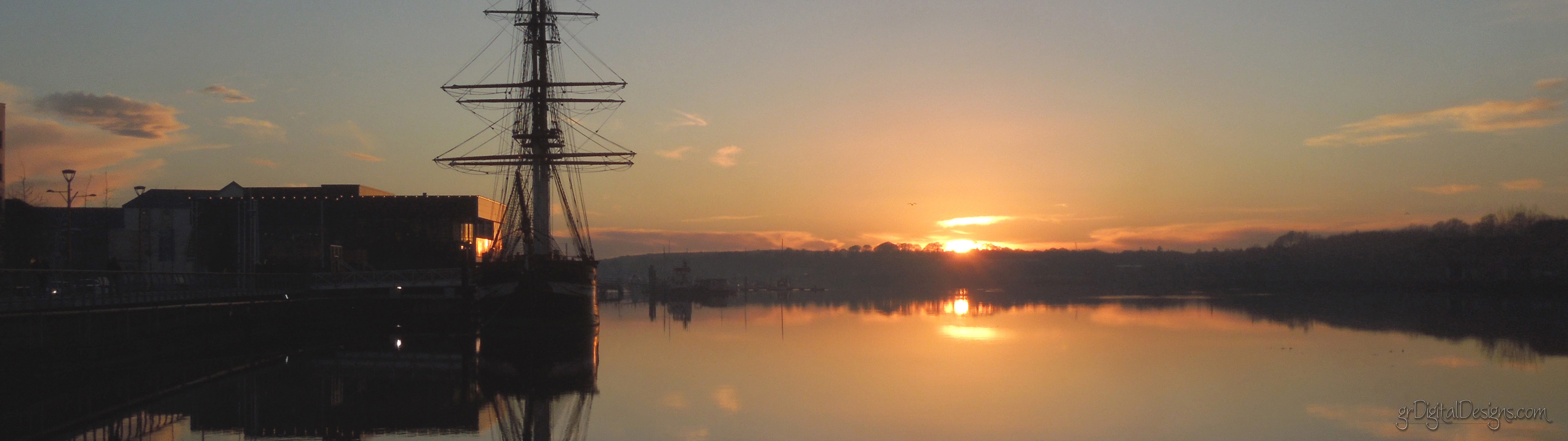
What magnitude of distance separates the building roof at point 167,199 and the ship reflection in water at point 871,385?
43271 mm

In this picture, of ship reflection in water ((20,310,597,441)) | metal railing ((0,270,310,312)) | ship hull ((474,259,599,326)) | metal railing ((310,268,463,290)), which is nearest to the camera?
ship reflection in water ((20,310,597,441))

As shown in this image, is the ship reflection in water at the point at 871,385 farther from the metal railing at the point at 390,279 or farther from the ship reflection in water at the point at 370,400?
the metal railing at the point at 390,279

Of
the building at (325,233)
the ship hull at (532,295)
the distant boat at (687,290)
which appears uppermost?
the building at (325,233)

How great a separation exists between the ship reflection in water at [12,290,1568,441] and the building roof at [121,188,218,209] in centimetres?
4327

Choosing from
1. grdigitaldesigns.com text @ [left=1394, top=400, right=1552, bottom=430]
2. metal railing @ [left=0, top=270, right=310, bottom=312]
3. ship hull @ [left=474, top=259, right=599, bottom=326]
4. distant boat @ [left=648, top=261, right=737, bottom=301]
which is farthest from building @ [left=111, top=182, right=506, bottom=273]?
grdigitaldesigns.com text @ [left=1394, top=400, right=1552, bottom=430]

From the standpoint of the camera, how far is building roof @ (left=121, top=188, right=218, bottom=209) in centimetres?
7844

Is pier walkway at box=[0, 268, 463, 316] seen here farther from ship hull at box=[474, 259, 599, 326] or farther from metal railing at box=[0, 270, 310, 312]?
ship hull at box=[474, 259, 599, 326]

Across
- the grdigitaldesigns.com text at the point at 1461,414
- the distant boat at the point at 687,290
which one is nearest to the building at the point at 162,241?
the distant boat at the point at 687,290

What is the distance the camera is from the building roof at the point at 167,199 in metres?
78.4

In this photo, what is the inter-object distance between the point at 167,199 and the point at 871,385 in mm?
74861

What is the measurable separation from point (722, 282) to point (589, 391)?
110m

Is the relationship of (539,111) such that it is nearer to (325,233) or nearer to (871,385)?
(325,233)

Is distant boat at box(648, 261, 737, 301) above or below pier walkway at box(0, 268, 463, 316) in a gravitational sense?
below

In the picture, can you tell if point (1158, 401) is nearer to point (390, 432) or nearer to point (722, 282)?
point (390, 432)
